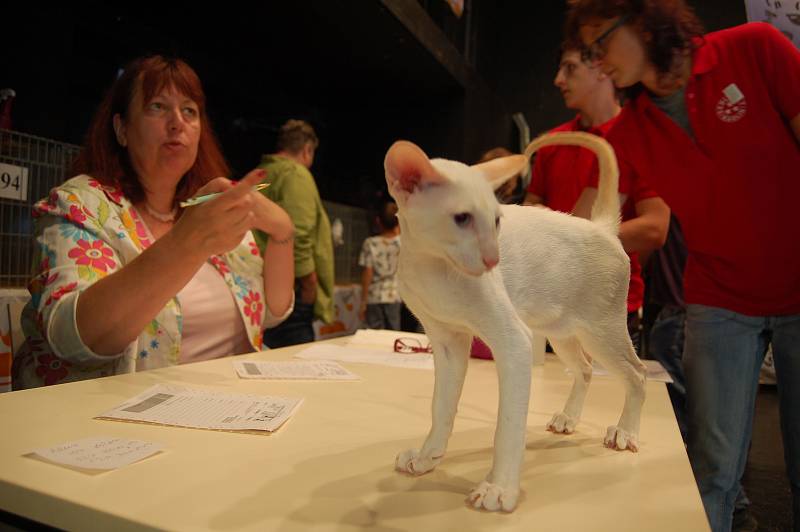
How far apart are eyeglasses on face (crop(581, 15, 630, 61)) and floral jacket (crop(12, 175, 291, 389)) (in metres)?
1.20

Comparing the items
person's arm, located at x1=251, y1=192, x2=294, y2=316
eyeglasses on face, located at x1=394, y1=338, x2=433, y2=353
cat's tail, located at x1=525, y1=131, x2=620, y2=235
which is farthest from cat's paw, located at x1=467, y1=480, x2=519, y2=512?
person's arm, located at x1=251, y1=192, x2=294, y2=316

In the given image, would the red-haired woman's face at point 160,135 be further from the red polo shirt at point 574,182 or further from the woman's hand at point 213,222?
the red polo shirt at point 574,182

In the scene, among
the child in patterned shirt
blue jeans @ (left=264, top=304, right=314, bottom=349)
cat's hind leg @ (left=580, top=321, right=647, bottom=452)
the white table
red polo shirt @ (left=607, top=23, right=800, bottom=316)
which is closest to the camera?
the white table

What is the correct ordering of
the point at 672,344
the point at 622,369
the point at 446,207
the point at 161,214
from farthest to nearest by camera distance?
the point at 672,344 < the point at 161,214 < the point at 622,369 < the point at 446,207

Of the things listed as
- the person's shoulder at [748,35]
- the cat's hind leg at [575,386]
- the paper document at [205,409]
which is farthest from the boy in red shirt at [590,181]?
the paper document at [205,409]

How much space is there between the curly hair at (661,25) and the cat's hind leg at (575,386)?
0.71 m

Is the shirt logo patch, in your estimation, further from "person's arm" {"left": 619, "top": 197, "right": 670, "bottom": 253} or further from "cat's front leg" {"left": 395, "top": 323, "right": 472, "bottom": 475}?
"cat's front leg" {"left": 395, "top": 323, "right": 472, "bottom": 475}

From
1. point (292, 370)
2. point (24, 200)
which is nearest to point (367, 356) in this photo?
point (292, 370)

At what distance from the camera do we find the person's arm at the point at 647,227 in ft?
5.27

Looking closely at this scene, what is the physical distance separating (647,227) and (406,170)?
124 cm

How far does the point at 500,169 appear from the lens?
739mm

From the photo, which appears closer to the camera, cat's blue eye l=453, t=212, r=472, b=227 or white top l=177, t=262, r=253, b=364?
cat's blue eye l=453, t=212, r=472, b=227

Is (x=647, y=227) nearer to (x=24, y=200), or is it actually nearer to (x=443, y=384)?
(x=443, y=384)

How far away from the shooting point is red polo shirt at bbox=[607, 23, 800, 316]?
1185 millimetres
